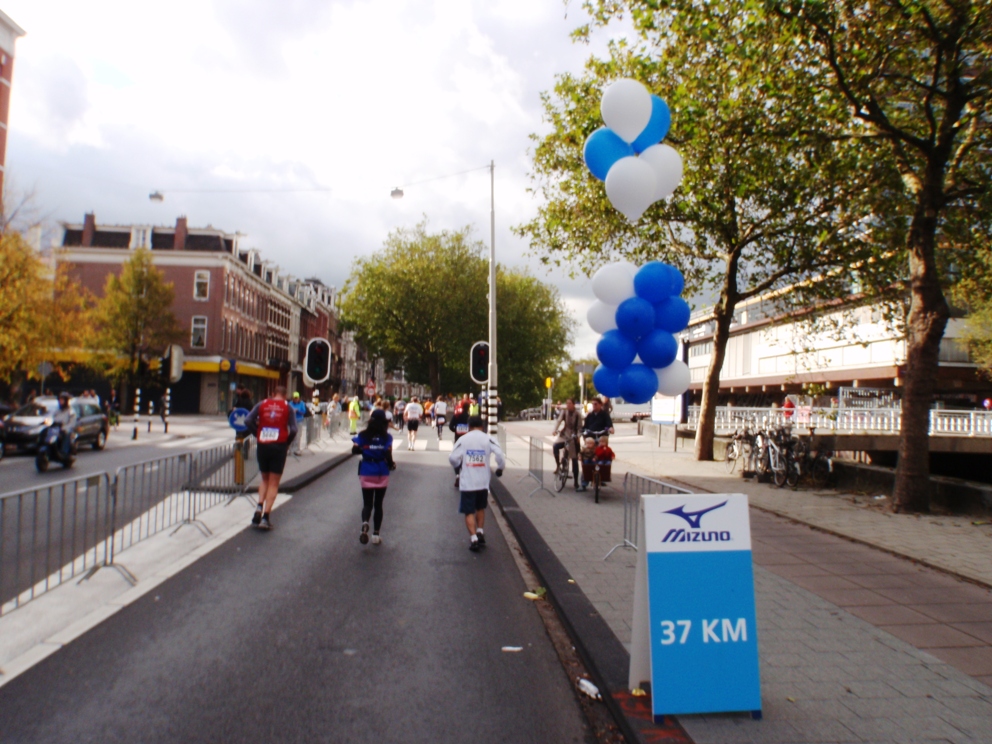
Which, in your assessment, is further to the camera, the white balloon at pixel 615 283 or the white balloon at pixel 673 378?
the white balloon at pixel 673 378

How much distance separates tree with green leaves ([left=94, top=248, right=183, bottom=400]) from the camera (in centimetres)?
4344

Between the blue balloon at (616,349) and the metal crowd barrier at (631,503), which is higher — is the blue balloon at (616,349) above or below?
above

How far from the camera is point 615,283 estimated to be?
6.09m

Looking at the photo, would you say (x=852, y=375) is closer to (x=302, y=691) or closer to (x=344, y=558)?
(x=344, y=558)

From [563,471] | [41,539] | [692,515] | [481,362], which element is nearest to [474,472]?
[41,539]

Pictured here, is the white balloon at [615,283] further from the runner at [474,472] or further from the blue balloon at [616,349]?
the runner at [474,472]

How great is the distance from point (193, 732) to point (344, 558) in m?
4.32

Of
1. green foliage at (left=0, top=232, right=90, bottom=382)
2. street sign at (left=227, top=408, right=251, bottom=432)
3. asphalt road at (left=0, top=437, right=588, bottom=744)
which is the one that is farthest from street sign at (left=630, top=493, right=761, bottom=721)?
green foliage at (left=0, top=232, right=90, bottom=382)

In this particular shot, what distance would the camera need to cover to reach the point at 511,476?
17.1 meters

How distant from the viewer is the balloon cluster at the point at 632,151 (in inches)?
242

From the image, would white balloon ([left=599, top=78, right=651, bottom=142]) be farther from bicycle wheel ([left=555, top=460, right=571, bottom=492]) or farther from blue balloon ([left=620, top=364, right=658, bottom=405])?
bicycle wheel ([left=555, top=460, right=571, bottom=492])

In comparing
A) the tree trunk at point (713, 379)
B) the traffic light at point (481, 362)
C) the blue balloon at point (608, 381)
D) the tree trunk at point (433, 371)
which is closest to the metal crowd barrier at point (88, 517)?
the blue balloon at point (608, 381)

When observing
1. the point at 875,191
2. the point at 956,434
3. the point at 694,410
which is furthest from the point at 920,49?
the point at 694,410

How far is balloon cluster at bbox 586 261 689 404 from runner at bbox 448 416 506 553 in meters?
2.44
